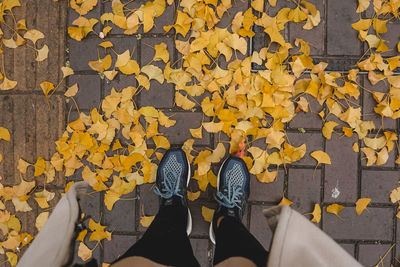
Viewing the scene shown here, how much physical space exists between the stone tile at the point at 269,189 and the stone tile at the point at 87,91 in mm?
1222

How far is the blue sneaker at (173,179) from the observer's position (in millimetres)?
1987

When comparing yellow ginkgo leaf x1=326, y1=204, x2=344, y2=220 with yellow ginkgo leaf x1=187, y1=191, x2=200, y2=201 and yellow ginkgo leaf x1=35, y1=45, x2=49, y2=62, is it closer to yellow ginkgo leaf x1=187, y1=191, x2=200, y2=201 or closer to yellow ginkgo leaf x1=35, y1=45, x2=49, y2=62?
yellow ginkgo leaf x1=187, y1=191, x2=200, y2=201

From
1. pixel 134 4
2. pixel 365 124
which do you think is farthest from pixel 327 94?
pixel 134 4

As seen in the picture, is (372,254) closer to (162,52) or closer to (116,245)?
(116,245)

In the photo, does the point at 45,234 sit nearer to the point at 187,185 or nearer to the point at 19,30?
the point at 187,185

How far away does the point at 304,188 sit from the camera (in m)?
2.09

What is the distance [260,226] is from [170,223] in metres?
0.66

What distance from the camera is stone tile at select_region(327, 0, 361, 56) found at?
2.05m

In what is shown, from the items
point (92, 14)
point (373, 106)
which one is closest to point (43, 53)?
point (92, 14)

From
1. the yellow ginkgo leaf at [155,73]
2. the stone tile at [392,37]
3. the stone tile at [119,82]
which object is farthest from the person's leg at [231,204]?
the stone tile at [392,37]

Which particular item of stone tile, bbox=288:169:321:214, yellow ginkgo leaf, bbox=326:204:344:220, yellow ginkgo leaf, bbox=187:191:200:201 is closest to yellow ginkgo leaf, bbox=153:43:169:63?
yellow ginkgo leaf, bbox=187:191:200:201

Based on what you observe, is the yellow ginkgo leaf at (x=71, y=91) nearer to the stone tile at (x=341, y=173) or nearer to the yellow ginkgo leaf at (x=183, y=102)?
the yellow ginkgo leaf at (x=183, y=102)

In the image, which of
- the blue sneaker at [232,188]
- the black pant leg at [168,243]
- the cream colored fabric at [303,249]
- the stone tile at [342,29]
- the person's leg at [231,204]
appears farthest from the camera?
the stone tile at [342,29]

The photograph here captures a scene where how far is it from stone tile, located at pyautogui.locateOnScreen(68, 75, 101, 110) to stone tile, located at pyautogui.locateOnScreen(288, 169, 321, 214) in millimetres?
1443
